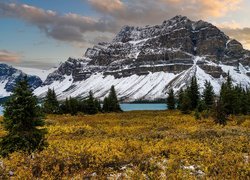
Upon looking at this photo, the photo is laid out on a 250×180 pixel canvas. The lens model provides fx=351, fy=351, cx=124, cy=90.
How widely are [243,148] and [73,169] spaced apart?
9294mm

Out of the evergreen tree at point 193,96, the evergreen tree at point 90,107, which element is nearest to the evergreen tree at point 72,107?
the evergreen tree at point 90,107

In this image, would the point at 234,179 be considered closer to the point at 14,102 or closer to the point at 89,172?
the point at 89,172

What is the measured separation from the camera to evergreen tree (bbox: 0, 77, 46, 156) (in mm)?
19922

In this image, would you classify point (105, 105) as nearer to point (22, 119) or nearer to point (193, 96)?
point (193, 96)

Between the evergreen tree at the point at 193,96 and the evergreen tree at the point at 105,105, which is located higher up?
the evergreen tree at the point at 193,96

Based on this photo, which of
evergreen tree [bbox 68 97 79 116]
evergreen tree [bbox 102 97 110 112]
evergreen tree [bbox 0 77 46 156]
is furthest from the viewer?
evergreen tree [bbox 102 97 110 112]

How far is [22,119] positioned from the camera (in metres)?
20.5

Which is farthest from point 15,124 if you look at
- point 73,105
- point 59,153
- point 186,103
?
point 73,105

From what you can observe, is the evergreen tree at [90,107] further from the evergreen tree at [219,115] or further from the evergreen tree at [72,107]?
the evergreen tree at [219,115]

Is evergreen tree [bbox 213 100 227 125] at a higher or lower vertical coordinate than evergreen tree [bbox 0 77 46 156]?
lower

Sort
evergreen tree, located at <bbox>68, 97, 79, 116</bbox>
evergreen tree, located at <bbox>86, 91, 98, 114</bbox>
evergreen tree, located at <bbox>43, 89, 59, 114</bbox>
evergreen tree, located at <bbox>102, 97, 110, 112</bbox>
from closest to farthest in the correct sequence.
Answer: evergreen tree, located at <bbox>43, 89, 59, 114</bbox> → evergreen tree, located at <bbox>68, 97, 79, 116</bbox> → evergreen tree, located at <bbox>86, 91, 98, 114</bbox> → evergreen tree, located at <bbox>102, 97, 110, 112</bbox>

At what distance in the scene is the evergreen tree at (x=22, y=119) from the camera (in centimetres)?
1992

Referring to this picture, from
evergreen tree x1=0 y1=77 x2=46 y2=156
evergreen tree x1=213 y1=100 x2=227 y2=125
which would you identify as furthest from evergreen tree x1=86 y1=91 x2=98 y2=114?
evergreen tree x1=0 y1=77 x2=46 y2=156

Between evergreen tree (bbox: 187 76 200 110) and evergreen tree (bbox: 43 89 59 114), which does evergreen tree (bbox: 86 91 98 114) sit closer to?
evergreen tree (bbox: 43 89 59 114)
